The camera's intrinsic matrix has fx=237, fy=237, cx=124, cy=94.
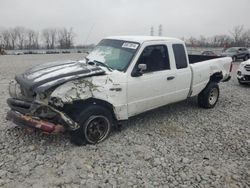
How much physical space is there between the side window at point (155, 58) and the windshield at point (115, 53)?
244 mm

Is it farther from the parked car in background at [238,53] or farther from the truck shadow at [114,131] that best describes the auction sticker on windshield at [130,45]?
the parked car in background at [238,53]

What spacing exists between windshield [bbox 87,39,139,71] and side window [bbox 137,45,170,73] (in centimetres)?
24

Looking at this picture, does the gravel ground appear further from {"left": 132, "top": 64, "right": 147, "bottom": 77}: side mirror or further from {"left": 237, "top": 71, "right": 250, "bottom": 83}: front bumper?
{"left": 237, "top": 71, "right": 250, "bottom": 83}: front bumper

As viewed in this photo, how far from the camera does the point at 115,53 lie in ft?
16.1

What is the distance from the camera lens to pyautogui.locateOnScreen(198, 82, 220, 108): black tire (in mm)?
6320

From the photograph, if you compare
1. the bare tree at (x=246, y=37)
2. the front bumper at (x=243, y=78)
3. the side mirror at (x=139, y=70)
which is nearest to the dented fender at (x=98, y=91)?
the side mirror at (x=139, y=70)

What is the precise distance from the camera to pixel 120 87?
4254 millimetres

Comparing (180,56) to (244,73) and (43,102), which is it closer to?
(43,102)

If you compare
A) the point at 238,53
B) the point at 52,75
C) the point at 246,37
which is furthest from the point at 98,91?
the point at 246,37

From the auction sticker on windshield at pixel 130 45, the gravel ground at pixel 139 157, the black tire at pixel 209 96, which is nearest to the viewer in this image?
the gravel ground at pixel 139 157

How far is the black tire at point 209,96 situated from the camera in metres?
6.32

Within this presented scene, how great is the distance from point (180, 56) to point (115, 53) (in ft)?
5.08

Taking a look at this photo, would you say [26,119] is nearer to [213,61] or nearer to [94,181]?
[94,181]

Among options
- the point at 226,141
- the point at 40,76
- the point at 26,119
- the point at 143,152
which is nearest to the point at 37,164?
the point at 26,119
